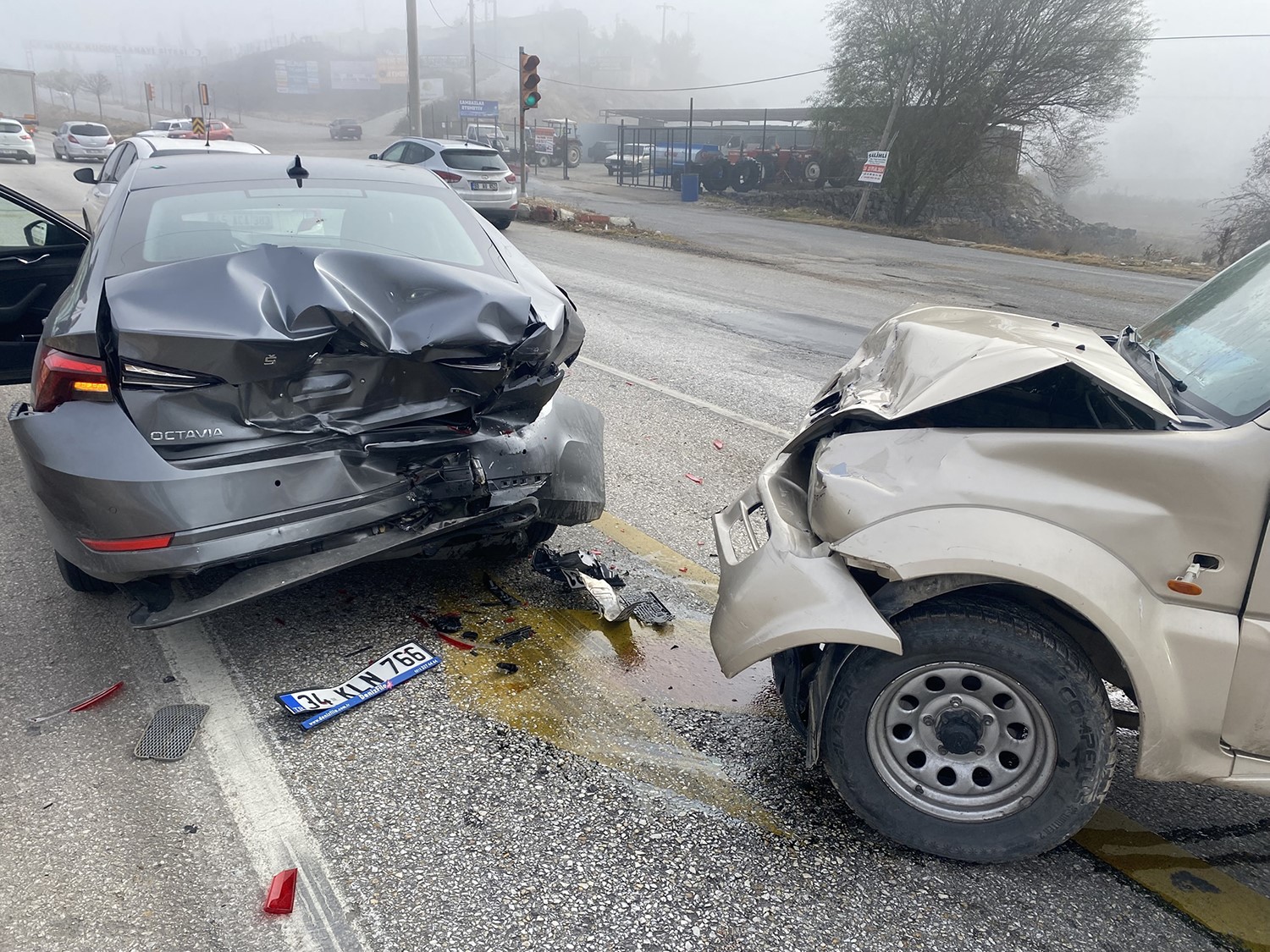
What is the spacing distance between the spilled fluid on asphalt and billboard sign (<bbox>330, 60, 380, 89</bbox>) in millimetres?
130421

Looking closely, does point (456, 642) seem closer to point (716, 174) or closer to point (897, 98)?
point (897, 98)

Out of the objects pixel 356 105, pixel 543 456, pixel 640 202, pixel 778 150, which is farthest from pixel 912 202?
pixel 356 105

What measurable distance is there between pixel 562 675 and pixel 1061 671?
68.2 inches

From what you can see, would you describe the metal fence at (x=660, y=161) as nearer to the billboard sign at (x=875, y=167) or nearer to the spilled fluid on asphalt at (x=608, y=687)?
the billboard sign at (x=875, y=167)

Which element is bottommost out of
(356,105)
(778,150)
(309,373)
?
(309,373)

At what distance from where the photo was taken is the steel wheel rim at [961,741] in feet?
7.94

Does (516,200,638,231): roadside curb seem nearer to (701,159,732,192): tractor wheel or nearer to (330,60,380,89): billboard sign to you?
(701,159,732,192): tractor wheel

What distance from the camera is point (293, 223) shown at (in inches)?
155

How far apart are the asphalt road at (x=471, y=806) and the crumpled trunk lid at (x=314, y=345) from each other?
3.10ft

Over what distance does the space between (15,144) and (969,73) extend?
111 feet

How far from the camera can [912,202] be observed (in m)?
30.2

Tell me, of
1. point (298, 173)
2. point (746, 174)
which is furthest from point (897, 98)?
point (298, 173)

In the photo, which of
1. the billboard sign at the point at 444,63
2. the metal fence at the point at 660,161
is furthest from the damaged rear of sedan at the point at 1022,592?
the billboard sign at the point at 444,63

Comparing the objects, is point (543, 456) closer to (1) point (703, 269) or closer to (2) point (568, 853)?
(2) point (568, 853)
